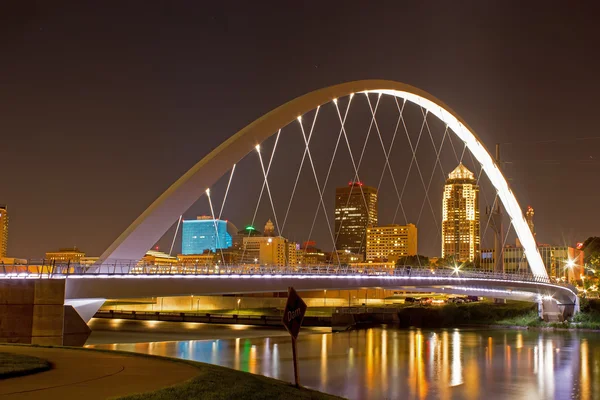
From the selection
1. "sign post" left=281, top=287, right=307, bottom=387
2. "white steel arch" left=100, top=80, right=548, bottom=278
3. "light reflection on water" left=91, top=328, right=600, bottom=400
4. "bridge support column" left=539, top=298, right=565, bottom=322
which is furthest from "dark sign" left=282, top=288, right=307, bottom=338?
"bridge support column" left=539, top=298, right=565, bottom=322

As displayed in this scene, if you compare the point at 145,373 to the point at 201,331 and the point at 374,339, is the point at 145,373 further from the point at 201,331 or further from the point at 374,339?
the point at 201,331

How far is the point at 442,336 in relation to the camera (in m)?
50.2

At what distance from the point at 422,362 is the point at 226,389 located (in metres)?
23.7

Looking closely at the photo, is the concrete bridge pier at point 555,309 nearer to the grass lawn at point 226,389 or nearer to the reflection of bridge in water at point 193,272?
the reflection of bridge in water at point 193,272

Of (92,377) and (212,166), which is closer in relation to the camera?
(92,377)

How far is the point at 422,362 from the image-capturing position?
34031 millimetres

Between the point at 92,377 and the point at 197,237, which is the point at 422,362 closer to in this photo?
the point at 92,377

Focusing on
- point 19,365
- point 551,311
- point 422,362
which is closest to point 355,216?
point 551,311

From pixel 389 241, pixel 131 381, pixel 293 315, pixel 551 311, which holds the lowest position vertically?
pixel 551 311

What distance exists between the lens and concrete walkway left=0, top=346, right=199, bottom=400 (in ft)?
34.5

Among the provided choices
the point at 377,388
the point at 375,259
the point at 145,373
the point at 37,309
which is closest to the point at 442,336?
the point at 377,388

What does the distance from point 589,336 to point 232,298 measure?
3667 cm

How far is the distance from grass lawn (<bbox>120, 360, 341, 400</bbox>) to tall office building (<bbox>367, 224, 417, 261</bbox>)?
484ft

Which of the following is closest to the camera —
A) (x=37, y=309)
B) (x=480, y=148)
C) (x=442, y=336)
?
(x=37, y=309)
